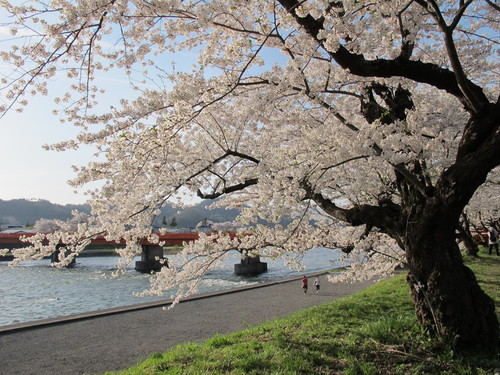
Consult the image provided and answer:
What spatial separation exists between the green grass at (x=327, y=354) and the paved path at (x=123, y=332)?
7.51 feet

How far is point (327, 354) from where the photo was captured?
187 inches

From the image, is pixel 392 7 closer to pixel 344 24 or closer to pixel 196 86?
pixel 344 24

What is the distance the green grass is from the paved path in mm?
2289

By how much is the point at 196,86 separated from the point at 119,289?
24249 mm

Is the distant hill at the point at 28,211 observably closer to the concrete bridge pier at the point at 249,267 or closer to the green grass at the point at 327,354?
the concrete bridge pier at the point at 249,267

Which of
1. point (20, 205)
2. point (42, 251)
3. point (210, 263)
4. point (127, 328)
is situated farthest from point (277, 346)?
point (20, 205)

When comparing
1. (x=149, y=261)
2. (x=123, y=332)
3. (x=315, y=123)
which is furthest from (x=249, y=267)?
(x=315, y=123)

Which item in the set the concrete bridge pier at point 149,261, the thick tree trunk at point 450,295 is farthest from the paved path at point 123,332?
the concrete bridge pier at point 149,261

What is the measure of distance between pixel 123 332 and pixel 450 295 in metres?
8.55

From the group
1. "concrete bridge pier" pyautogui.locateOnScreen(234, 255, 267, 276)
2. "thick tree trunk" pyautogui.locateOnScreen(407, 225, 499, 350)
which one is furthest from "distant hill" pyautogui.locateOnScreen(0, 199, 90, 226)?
"thick tree trunk" pyautogui.locateOnScreen(407, 225, 499, 350)

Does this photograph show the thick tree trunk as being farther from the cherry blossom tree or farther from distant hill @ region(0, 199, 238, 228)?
distant hill @ region(0, 199, 238, 228)

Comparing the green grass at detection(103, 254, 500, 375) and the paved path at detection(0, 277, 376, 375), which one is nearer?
the green grass at detection(103, 254, 500, 375)

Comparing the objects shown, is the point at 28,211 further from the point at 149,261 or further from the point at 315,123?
the point at 315,123

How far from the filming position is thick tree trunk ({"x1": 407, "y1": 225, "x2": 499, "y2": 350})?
170 inches
